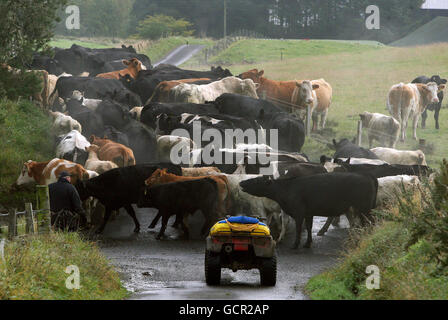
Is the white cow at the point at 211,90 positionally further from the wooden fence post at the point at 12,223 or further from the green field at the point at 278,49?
the green field at the point at 278,49

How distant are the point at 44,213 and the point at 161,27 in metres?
73.4

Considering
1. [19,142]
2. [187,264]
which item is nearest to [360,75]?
[19,142]

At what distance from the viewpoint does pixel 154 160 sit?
78.4 ft

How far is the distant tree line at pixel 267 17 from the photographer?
260ft

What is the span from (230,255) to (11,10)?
51.0ft

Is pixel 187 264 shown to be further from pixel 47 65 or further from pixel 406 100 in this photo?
pixel 47 65

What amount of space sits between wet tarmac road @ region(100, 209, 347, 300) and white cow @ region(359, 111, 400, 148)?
9575 mm

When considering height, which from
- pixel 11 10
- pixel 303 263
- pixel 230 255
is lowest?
pixel 303 263

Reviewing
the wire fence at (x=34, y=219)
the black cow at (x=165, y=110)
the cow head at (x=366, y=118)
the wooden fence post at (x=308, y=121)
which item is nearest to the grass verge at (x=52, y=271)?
the wire fence at (x=34, y=219)

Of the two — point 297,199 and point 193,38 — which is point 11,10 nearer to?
point 297,199

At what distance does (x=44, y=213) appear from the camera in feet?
46.9

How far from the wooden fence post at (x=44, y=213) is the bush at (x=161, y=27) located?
72197 mm
